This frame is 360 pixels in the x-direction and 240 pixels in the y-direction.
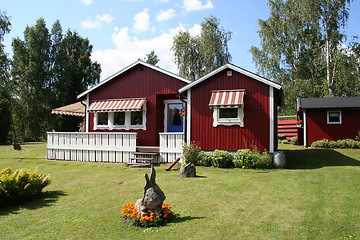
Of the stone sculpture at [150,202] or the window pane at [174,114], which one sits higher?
the window pane at [174,114]

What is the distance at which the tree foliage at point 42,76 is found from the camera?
34.8 m

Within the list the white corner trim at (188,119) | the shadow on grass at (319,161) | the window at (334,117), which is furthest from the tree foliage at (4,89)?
the window at (334,117)

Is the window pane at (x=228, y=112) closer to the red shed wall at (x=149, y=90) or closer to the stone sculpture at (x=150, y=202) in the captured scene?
the red shed wall at (x=149, y=90)

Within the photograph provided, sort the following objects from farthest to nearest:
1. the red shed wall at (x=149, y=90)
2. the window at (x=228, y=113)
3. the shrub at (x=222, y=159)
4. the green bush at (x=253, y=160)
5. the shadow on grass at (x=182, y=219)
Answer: the red shed wall at (x=149, y=90), the window at (x=228, y=113), the shrub at (x=222, y=159), the green bush at (x=253, y=160), the shadow on grass at (x=182, y=219)

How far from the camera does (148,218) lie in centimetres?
549

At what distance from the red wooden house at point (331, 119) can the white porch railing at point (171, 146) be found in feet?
33.8

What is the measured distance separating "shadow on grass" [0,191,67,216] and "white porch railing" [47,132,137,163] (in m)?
5.95

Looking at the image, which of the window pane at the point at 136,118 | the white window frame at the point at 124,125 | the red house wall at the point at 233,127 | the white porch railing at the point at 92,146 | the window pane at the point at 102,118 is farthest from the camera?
the window pane at the point at 102,118

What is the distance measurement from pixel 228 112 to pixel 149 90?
16.7 ft

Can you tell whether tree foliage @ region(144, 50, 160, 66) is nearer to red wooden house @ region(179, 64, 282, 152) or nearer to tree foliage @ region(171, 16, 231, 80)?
tree foliage @ region(171, 16, 231, 80)

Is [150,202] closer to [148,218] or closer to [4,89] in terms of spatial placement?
[148,218]

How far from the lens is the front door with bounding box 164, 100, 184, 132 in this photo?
16.1 m

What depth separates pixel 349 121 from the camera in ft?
61.8

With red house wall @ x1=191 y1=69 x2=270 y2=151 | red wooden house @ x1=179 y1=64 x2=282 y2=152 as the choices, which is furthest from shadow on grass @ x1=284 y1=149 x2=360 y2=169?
red house wall @ x1=191 y1=69 x2=270 y2=151
